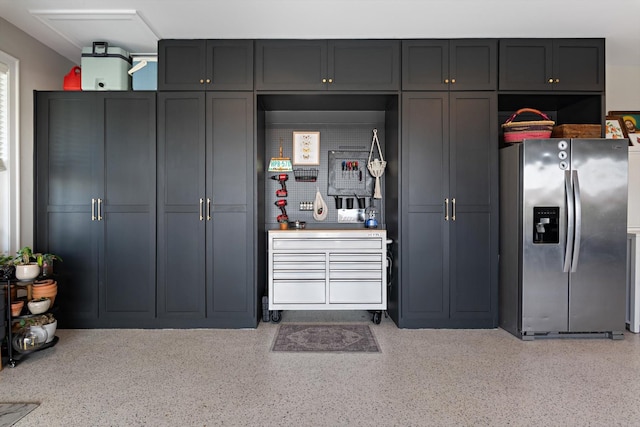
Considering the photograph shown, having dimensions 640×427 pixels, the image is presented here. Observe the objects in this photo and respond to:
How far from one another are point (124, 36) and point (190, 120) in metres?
0.94

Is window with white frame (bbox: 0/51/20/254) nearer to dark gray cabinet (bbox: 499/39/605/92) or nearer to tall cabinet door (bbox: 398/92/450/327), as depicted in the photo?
tall cabinet door (bbox: 398/92/450/327)

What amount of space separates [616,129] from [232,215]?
412 cm

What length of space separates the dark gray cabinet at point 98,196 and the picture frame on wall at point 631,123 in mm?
4878

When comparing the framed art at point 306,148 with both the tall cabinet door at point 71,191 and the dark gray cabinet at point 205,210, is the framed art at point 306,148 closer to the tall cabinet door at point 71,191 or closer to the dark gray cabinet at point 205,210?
the dark gray cabinet at point 205,210

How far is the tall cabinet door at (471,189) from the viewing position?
11.6 ft

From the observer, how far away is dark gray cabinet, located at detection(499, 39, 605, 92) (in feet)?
11.5

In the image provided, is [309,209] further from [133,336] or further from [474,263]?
[133,336]

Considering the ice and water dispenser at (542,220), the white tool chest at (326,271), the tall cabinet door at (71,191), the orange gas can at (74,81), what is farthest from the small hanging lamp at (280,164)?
the ice and water dispenser at (542,220)

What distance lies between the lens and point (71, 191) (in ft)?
11.6

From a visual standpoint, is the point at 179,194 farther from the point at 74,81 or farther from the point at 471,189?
the point at 471,189

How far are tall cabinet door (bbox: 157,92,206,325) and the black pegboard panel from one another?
86 cm

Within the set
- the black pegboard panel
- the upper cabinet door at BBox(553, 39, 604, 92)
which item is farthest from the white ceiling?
the black pegboard panel

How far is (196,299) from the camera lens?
3541mm

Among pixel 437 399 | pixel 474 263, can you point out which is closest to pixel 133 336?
pixel 437 399
